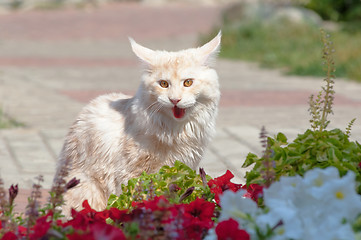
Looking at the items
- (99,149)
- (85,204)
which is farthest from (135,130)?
(85,204)

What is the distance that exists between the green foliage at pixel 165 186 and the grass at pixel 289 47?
28.2 ft

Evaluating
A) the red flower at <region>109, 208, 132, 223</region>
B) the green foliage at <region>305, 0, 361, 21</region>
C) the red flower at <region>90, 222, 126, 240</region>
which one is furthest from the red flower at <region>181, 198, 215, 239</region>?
the green foliage at <region>305, 0, 361, 21</region>

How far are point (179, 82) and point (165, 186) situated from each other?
823mm

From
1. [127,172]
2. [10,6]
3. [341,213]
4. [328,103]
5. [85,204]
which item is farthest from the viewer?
[10,6]

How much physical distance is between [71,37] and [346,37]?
8791 mm

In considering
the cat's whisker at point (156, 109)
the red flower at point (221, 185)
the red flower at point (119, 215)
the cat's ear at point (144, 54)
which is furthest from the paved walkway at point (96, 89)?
the red flower at point (119, 215)

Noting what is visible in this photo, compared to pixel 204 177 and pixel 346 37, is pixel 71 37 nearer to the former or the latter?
pixel 346 37

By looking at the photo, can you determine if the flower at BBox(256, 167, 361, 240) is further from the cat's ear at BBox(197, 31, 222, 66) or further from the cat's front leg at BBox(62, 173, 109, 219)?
the cat's front leg at BBox(62, 173, 109, 219)

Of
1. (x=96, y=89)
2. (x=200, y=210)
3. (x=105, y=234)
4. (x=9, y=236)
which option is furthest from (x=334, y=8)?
(x=105, y=234)

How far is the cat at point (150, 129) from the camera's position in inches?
161

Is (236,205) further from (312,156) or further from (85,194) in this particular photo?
(85,194)

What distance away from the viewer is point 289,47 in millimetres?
15297

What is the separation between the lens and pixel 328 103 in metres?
3.39

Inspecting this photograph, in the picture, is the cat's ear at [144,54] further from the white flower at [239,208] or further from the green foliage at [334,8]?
the green foliage at [334,8]
